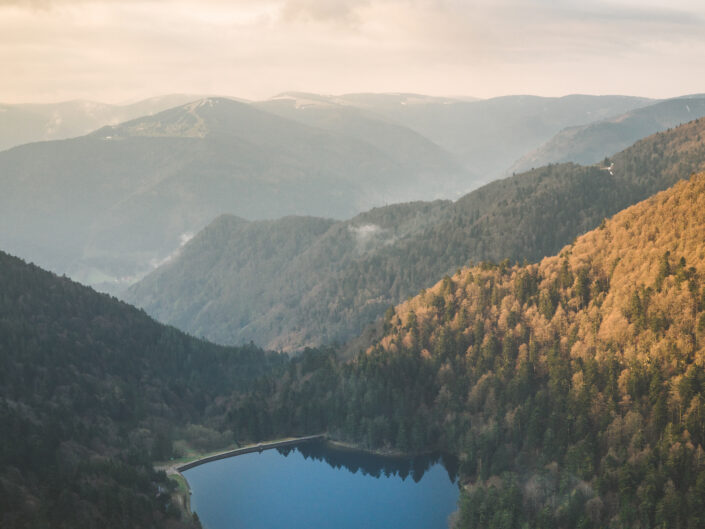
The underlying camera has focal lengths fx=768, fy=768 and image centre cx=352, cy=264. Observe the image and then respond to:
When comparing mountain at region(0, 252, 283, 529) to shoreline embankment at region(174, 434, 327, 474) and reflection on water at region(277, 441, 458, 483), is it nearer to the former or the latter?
shoreline embankment at region(174, 434, 327, 474)

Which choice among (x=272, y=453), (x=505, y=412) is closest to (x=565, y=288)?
(x=505, y=412)

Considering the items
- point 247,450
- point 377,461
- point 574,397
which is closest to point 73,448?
point 247,450

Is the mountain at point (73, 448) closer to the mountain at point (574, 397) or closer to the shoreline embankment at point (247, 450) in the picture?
the shoreline embankment at point (247, 450)

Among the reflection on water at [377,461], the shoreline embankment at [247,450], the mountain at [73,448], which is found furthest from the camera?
the reflection on water at [377,461]

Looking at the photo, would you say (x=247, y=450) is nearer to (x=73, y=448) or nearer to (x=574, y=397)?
(x=73, y=448)

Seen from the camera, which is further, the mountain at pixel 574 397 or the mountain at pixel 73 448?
the mountain at pixel 574 397

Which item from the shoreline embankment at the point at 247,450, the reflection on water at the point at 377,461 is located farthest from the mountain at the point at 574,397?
the shoreline embankment at the point at 247,450

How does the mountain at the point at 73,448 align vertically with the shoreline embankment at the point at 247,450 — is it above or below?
above
